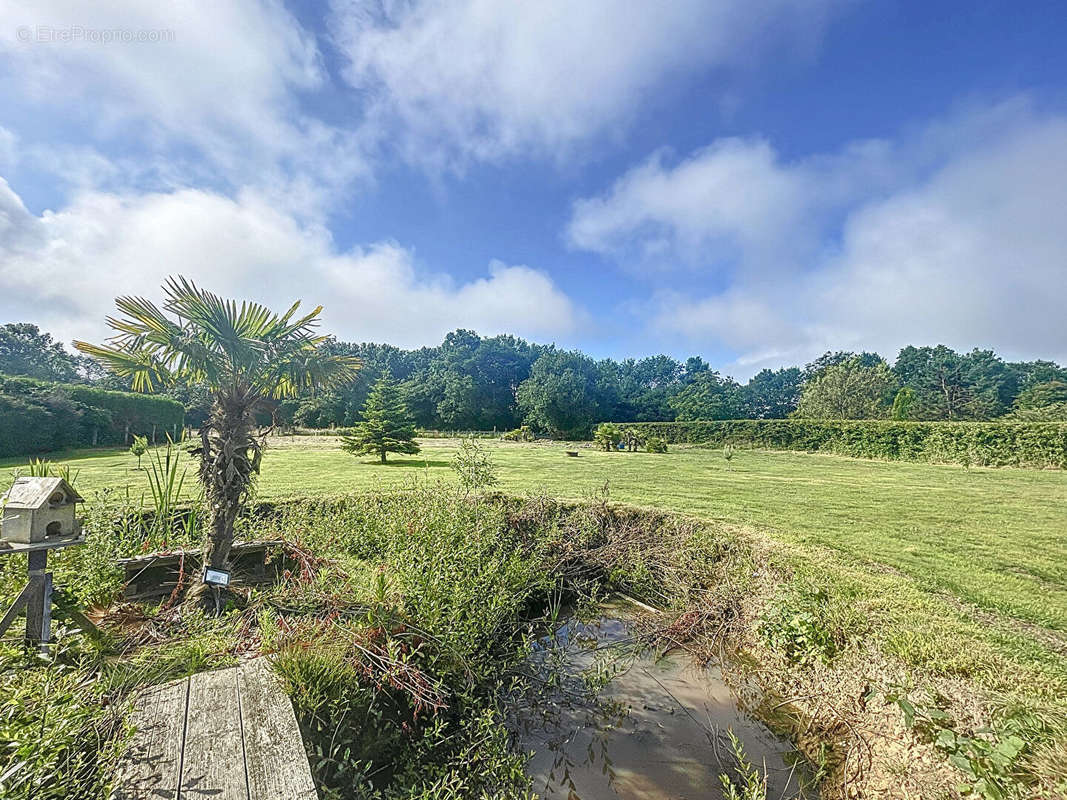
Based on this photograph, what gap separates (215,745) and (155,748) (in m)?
0.19

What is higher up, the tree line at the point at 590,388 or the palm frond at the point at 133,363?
the tree line at the point at 590,388

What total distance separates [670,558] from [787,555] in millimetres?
1152

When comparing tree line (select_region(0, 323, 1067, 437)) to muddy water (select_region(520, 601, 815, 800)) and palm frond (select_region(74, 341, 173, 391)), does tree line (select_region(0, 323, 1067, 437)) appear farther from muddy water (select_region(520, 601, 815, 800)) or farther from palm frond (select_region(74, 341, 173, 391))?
muddy water (select_region(520, 601, 815, 800))

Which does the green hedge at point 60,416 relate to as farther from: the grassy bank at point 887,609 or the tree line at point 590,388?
the tree line at point 590,388

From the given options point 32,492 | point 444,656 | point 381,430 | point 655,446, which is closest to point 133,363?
point 32,492

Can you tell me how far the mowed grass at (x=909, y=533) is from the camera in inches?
104

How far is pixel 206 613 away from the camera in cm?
286

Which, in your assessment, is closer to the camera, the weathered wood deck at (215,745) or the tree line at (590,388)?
the weathered wood deck at (215,745)

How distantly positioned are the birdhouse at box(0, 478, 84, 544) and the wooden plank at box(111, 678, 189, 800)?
3.15ft

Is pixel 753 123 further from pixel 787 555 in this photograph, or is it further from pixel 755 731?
pixel 755 731

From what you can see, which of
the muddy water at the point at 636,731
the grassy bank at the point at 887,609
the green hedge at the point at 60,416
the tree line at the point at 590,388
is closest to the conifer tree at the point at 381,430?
the green hedge at the point at 60,416

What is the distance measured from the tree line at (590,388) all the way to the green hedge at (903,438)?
910 cm

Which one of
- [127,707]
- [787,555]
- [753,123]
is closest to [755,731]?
[787,555]

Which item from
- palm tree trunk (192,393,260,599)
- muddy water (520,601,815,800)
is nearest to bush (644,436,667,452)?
muddy water (520,601,815,800)
